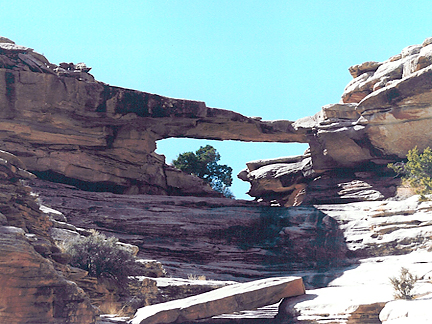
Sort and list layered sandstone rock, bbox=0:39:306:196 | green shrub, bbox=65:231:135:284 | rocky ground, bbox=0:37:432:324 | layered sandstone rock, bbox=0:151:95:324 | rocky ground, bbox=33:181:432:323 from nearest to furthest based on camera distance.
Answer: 1. layered sandstone rock, bbox=0:151:95:324
2. green shrub, bbox=65:231:135:284
3. rocky ground, bbox=33:181:432:323
4. rocky ground, bbox=0:37:432:324
5. layered sandstone rock, bbox=0:39:306:196

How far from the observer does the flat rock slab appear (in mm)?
13539

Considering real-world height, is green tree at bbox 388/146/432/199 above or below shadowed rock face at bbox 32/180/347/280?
above

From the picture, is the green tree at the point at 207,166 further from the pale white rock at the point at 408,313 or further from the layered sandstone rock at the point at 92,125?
the pale white rock at the point at 408,313

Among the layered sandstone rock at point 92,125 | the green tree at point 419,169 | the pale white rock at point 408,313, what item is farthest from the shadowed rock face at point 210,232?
the pale white rock at point 408,313

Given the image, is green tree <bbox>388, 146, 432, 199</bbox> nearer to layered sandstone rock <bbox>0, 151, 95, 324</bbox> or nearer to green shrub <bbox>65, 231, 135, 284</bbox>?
green shrub <bbox>65, 231, 135, 284</bbox>

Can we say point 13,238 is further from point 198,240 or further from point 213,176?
point 213,176

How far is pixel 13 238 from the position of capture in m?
11.4

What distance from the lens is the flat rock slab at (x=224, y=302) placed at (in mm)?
13539

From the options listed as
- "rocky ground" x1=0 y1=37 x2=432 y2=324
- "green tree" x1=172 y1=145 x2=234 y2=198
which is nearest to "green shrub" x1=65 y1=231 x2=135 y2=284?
"rocky ground" x1=0 y1=37 x2=432 y2=324

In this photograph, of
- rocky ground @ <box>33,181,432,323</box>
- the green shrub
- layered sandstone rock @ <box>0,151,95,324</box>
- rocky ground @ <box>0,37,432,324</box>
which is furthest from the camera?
rocky ground @ <box>0,37,432,324</box>

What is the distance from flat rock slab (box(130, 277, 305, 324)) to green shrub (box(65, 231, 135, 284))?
328 cm

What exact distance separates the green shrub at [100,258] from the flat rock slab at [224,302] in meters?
3.28

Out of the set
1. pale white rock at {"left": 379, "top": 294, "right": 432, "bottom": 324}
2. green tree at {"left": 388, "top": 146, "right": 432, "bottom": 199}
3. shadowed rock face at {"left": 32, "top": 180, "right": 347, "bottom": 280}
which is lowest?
Result: shadowed rock face at {"left": 32, "top": 180, "right": 347, "bottom": 280}

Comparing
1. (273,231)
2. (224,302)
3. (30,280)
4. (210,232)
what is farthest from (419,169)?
(30,280)
